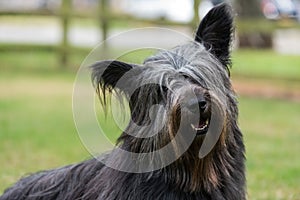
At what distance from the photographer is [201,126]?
164 inches

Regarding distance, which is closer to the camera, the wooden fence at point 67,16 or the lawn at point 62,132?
the lawn at point 62,132

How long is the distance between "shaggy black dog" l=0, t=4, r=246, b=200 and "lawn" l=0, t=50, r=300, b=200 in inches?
96.2

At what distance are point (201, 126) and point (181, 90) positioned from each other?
241mm

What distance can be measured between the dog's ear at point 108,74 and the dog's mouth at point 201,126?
24.2 inches

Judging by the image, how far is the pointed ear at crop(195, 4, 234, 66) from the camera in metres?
4.76

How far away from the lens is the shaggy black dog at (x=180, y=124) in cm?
418

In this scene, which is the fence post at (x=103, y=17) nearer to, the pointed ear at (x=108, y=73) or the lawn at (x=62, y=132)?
the lawn at (x=62, y=132)

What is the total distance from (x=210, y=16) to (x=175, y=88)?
0.73m

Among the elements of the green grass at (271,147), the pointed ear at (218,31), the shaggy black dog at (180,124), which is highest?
the pointed ear at (218,31)

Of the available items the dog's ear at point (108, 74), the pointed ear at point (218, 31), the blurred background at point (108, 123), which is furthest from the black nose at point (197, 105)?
the blurred background at point (108, 123)

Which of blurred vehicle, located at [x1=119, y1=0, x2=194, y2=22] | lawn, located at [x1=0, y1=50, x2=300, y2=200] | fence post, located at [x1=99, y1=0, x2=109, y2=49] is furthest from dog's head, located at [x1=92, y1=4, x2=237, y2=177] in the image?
blurred vehicle, located at [x1=119, y1=0, x2=194, y2=22]

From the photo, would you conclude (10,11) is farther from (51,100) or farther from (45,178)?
(45,178)

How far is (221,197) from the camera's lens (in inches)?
179

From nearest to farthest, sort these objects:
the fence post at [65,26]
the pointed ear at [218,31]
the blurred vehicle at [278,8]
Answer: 1. the pointed ear at [218,31]
2. the fence post at [65,26]
3. the blurred vehicle at [278,8]
